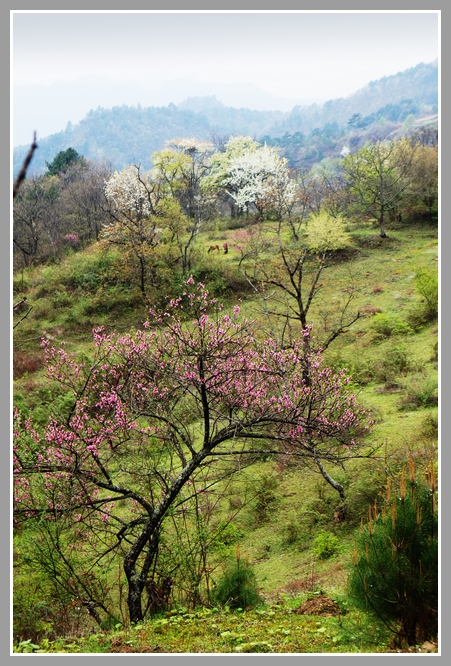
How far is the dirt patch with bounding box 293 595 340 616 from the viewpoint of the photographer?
584 cm

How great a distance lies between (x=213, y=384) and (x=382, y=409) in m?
7.98

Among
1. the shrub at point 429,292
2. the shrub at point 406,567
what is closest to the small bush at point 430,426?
the shrub at point 406,567

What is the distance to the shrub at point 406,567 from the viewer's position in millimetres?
4273

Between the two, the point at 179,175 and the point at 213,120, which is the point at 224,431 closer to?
the point at 179,175

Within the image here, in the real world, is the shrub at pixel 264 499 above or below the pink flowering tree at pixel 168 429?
below

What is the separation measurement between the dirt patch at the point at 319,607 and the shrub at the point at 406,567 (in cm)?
154

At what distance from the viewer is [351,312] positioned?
22.1 metres

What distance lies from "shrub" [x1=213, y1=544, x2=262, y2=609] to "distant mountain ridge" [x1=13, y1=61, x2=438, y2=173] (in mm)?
94981

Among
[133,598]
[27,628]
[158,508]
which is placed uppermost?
[158,508]

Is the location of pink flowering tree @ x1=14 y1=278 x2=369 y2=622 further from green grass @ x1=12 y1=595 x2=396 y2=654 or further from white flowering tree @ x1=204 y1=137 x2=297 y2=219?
white flowering tree @ x1=204 y1=137 x2=297 y2=219

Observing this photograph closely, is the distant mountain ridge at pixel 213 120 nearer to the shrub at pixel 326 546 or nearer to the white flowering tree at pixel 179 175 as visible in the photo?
the white flowering tree at pixel 179 175

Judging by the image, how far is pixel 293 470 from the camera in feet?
37.0
